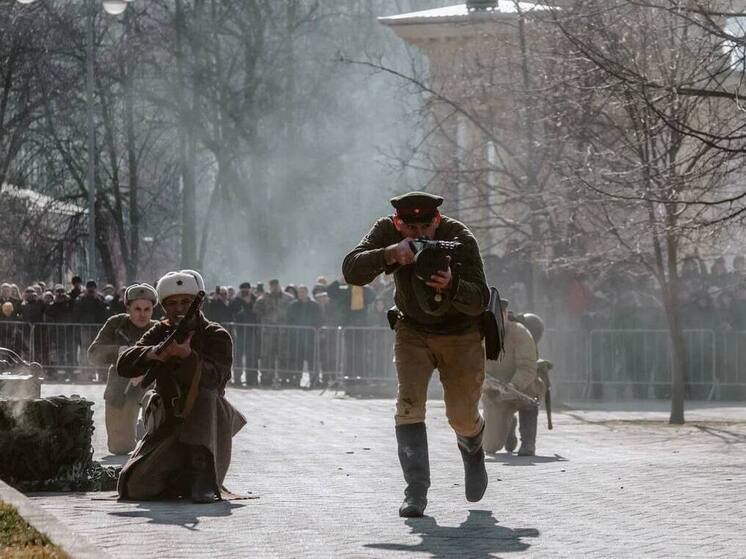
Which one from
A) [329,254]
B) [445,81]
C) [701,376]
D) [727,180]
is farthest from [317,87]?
[727,180]

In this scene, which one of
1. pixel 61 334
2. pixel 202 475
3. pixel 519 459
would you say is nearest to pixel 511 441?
pixel 519 459

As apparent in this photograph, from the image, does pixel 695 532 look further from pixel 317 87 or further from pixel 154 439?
pixel 317 87

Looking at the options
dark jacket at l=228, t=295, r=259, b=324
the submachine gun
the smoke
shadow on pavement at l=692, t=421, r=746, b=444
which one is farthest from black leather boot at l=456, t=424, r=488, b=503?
the smoke

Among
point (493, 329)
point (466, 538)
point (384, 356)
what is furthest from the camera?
point (384, 356)

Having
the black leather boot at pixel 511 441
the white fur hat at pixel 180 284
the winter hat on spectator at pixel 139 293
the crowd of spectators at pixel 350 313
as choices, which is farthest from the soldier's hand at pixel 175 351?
the crowd of spectators at pixel 350 313

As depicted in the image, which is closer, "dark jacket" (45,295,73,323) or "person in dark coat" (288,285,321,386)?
"person in dark coat" (288,285,321,386)

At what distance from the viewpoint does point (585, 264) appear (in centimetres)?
2302

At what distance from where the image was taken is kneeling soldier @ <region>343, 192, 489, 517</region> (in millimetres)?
9367

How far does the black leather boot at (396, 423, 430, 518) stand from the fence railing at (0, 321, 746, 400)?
14.9 meters

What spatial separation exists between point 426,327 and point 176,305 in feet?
6.56

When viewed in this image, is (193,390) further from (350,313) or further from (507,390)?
(350,313)

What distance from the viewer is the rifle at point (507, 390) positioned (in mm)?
15555

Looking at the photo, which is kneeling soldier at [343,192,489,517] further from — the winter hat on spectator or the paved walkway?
the winter hat on spectator

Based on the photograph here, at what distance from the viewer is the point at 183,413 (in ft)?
35.0
